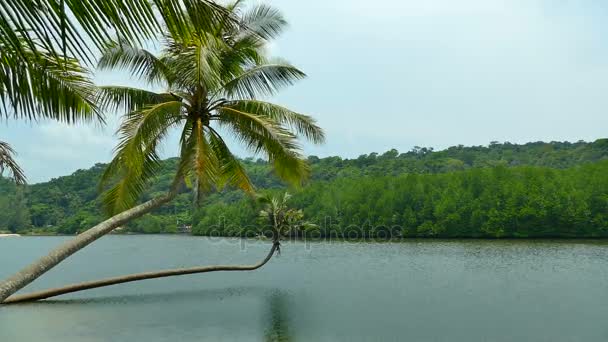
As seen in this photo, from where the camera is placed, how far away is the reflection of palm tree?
14.7m

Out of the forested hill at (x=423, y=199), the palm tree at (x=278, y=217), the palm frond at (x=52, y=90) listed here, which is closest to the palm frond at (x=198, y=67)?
the palm frond at (x=52, y=90)

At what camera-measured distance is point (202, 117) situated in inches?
483

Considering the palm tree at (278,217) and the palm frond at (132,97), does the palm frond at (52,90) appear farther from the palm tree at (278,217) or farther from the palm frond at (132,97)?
the palm tree at (278,217)

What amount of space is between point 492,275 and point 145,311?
18514 mm

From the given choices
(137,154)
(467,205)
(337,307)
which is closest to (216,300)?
(337,307)

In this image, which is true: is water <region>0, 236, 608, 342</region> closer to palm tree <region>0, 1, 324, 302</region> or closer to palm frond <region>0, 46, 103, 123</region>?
palm tree <region>0, 1, 324, 302</region>

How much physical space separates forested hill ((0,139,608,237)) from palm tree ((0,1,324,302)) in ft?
114

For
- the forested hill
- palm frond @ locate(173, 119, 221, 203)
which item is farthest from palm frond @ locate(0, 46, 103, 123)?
the forested hill

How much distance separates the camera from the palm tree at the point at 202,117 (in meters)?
11.2

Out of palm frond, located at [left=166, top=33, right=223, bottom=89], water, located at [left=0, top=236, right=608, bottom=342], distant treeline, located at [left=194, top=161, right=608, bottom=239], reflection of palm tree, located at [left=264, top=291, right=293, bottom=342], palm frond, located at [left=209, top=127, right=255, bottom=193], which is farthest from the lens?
distant treeline, located at [left=194, top=161, right=608, bottom=239]

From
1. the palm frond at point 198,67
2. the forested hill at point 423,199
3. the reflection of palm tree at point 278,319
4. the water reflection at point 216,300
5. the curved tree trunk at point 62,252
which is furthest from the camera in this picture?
the forested hill at point 423,199

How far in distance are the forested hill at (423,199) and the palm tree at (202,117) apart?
3466cm

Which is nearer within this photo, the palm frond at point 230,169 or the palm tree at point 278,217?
the palm frond at point 230,169

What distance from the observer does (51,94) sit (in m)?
4.56
